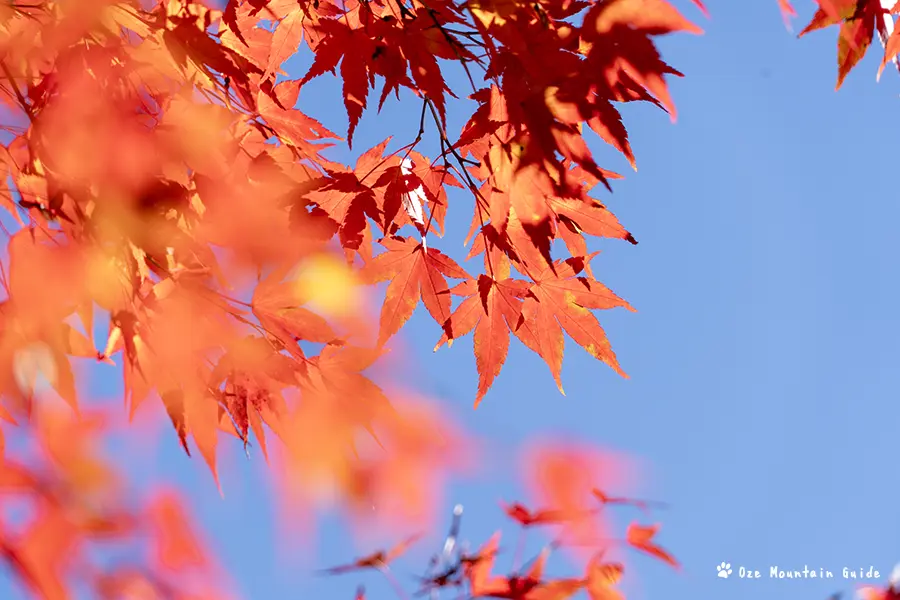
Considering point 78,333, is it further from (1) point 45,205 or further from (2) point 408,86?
(2) point 408,86

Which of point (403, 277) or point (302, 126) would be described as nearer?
point (403, 277)

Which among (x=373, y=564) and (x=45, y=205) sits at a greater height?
(x=45, y=205)

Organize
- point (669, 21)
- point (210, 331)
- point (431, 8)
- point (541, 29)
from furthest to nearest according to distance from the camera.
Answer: point (210, 331), point (431, 8), point (541, 29), point (669, 21)

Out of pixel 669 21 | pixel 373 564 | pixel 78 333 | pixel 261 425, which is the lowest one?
pixel 373 564

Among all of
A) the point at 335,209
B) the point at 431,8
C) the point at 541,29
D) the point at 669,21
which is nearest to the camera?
the point at 669,21

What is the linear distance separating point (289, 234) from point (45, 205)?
56 centimetres

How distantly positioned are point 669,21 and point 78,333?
55.0 inches

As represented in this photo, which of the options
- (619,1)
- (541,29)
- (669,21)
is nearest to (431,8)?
(541,29)

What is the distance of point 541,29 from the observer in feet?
4.29

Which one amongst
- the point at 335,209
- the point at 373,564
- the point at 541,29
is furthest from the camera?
the point at 373,564

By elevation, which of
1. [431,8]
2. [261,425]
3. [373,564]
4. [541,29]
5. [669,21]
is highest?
[431,8]

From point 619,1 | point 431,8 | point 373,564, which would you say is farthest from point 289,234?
point 373,564

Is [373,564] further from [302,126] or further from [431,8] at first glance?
[431,8]

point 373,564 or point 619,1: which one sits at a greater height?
point 619,1
